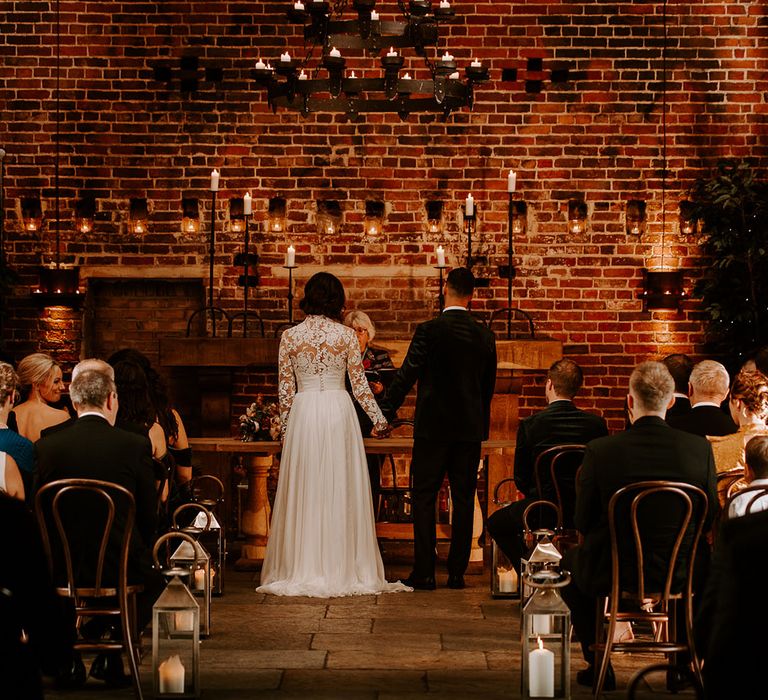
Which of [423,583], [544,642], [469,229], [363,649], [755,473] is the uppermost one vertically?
[469,229]

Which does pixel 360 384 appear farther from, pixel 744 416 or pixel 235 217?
pixel 235 217

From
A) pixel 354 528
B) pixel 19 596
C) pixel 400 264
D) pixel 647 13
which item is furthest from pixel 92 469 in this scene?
pixel 647 13

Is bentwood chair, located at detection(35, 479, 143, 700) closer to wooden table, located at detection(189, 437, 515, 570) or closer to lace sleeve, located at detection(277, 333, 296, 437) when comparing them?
lace sleeve, located at detection(277, 333, 296, 437)

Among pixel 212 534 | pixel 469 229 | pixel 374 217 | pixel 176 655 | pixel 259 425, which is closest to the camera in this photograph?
pixel 176 655

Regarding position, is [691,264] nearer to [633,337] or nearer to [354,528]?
[633,337]

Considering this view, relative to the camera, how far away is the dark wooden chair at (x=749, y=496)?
376cm

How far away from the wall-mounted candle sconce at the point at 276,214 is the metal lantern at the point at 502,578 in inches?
130

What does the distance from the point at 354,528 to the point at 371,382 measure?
109 cm

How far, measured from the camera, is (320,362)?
Answer: 583 centimetres

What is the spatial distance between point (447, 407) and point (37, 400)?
1.86 m

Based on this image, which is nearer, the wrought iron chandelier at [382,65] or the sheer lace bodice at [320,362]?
the wrought iron chandelier at [382,65]

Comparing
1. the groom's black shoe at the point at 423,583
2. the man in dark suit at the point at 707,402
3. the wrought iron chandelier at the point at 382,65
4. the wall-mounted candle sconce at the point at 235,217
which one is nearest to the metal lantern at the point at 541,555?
the man in dark suit at the point at 707,402

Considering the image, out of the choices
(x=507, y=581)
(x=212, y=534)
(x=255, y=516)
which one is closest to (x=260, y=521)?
(x=255, y=516)

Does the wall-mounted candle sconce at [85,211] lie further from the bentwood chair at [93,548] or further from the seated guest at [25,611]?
the seated guest at [25,611]
